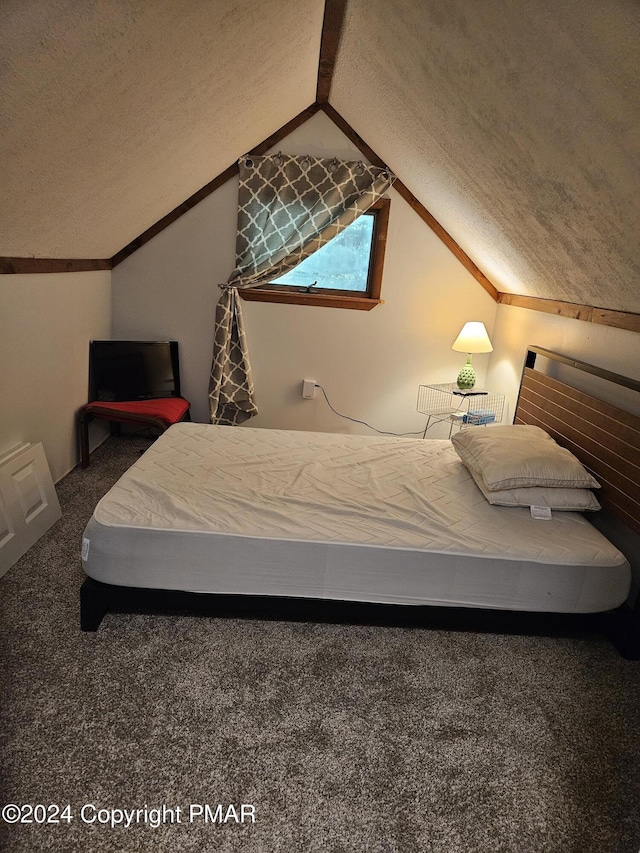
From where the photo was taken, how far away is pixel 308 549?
2143 millimetres

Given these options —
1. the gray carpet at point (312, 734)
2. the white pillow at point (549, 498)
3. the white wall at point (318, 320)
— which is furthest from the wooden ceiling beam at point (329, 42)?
the gray carpet at point (312, 734)

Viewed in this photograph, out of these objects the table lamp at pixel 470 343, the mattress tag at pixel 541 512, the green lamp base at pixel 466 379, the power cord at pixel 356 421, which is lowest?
the power cord at pixel 356 421

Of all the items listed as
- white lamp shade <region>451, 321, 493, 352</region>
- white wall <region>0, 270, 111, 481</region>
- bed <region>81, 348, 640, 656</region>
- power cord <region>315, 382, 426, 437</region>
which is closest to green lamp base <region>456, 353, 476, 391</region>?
white lamp shade <region>451, 321, 493, 352</region>

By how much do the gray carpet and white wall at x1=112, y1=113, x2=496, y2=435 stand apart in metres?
2.39

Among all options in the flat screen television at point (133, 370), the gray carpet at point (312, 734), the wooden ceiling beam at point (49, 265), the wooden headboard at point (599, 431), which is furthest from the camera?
the flat screen television at point (133, 370)

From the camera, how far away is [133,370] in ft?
13.4

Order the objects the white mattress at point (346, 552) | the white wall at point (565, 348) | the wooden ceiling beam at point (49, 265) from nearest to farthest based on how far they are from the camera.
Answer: the white mattress at point (346, 552) → the white wall at point (565, 348) → the wooden ceiling beam at point (49, 265)

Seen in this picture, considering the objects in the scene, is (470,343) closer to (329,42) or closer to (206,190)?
(329,42)

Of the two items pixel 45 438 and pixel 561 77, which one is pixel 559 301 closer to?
pixel 561 77

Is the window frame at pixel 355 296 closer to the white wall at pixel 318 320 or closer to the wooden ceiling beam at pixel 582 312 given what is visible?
the white wall at pixel 318 320

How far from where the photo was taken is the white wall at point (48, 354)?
277 cm

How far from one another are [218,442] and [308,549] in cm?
115

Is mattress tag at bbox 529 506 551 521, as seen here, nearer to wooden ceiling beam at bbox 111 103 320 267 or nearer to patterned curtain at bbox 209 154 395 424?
patterned curtain at bbox 209 154 395 424

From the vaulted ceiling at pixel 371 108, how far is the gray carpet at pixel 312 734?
162 centimetres
